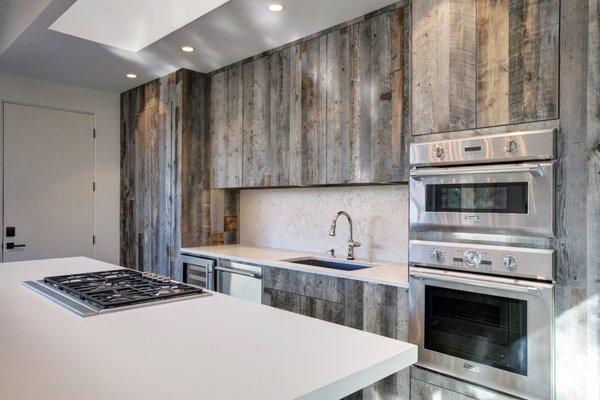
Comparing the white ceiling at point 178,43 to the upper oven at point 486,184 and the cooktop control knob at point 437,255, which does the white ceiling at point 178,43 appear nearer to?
the upper oven at point 486,184

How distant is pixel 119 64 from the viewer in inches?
150

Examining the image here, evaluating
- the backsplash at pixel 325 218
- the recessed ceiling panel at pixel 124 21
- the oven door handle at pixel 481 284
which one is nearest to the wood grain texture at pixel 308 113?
the backsplash at pixel 325 218

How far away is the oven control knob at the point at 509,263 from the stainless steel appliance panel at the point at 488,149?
0.43 meters

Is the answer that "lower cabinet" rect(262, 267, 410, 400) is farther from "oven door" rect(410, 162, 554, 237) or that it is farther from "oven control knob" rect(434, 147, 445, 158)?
"oven control knob" rect(434, 147, 445, 158)

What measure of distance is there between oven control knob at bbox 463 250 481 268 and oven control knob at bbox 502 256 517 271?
0.11m

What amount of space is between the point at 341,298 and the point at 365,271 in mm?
217

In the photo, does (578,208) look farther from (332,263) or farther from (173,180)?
(173,180)

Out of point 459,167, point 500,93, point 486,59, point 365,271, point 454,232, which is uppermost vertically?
point 486,59

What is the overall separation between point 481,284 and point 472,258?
12 centimetres

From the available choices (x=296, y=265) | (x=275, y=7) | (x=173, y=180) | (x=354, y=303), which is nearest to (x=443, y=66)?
(x=275, y=7)

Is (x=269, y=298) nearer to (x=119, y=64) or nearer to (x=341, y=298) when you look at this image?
(x=341, y=298)

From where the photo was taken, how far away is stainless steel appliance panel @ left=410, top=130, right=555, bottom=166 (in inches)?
69.8

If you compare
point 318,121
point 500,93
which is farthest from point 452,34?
point 318,121

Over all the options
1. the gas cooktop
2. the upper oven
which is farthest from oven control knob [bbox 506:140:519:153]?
the gas cooktop
